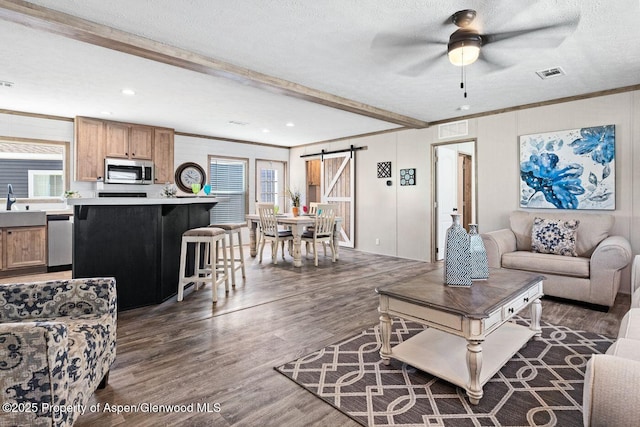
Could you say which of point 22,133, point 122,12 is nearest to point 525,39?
point 122,12

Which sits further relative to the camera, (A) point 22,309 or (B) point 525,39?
(B) point 525,39

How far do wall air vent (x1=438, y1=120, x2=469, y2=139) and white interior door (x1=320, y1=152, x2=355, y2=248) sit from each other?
78.8 inches

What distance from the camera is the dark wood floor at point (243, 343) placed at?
1808mm

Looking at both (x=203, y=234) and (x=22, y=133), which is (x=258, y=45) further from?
(x=22, y=133)

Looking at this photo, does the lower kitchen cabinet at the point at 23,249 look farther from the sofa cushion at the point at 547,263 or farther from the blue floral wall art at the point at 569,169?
the blue floral wall art at the point at 569,169

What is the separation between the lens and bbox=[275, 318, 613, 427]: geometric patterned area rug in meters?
1.76

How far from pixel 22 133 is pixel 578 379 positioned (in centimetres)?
726

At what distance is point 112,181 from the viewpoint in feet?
18.9

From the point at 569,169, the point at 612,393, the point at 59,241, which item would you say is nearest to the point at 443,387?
the point at 612,393

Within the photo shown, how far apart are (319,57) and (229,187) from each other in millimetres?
5085

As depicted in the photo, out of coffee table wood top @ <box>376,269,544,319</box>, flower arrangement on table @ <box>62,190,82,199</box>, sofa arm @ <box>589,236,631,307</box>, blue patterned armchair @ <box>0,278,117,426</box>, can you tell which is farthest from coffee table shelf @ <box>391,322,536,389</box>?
flower arrangement on table @ <box>62,190,82,199</box>

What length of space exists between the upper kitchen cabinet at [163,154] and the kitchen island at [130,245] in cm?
291

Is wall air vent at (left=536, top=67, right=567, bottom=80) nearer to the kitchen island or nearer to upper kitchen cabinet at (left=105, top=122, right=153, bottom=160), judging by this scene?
the kitchen island

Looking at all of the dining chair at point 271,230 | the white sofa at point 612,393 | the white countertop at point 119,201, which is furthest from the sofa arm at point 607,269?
the white countertop at point 119,201
